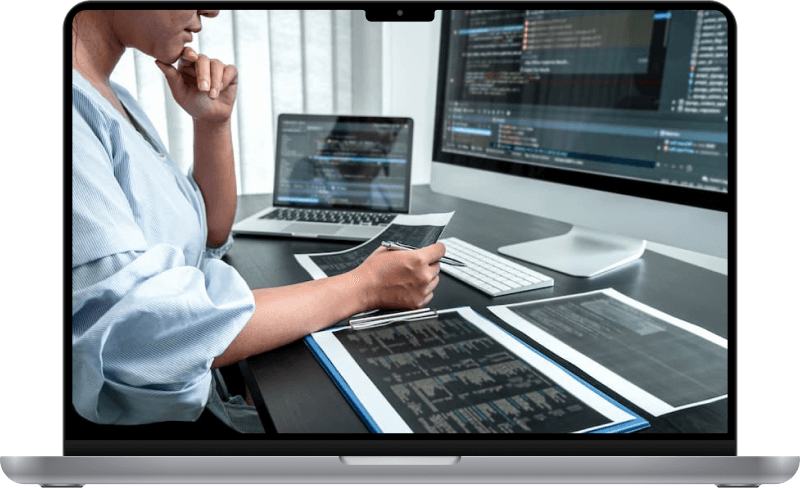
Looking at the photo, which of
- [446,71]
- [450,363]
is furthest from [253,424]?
[446,71]

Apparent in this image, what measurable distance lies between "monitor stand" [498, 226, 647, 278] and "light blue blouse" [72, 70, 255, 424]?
0.45 m

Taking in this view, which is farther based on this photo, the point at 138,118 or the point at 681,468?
the point at 138,118

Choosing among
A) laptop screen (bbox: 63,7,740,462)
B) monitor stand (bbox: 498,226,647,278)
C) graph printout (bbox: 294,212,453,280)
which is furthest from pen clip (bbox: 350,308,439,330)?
monitor stand (bbox: 498,226,647,278)

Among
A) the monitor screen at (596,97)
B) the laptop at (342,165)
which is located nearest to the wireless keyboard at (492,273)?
the monitor screen at (596,97)

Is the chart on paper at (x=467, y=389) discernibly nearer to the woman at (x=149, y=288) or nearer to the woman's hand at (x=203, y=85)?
the woman at (x=149, y=288)

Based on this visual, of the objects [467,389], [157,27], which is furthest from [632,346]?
[157,27]

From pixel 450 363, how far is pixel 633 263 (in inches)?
17.0

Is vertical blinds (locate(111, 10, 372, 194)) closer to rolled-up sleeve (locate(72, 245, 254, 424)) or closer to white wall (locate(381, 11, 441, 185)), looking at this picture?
white wall (locate(381, 11, 441, 185))

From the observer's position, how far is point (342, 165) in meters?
1.09

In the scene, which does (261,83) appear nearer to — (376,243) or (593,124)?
(376,243)

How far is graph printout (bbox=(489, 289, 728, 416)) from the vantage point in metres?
0.47

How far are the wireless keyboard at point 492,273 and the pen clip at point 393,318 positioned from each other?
106 mm
